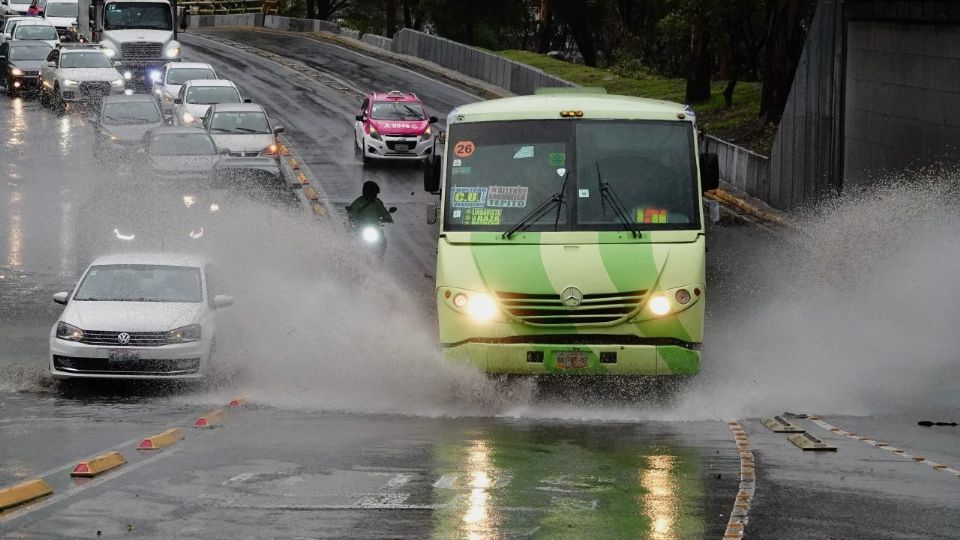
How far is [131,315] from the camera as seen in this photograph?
56.6 ft

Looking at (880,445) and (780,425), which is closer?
(880,445)

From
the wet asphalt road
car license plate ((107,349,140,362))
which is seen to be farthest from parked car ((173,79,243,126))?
car license plate ((107,349,140,362))

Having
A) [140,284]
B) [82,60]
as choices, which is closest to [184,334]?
[140,284]

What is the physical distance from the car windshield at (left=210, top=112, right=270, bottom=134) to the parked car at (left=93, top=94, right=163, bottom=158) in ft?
4.96

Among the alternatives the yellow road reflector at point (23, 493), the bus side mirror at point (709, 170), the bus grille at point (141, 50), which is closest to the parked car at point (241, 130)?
the bus grille at point (141, 50)

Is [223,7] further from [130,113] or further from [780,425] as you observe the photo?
[780,425]

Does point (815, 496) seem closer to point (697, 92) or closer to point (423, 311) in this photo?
point (423, 311)

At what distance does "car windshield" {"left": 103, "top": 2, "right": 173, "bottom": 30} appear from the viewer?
164 feet

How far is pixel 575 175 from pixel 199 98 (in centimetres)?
2800

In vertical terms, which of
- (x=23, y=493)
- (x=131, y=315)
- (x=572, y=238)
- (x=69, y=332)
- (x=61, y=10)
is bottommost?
(x=69, y=332)

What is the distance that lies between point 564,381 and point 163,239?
500 inches

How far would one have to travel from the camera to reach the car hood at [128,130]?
1481 inches

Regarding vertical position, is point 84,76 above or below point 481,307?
above

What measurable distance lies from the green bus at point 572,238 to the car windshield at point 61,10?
50257mm
